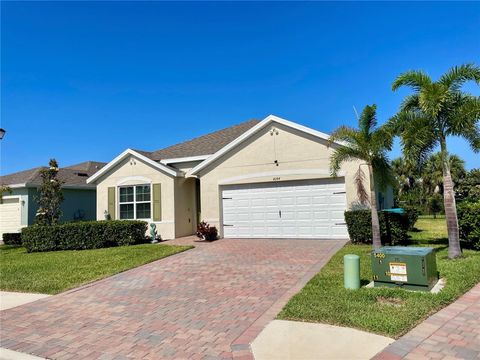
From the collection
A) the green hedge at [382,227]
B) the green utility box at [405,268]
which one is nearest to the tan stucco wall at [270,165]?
the green hedge at [382,227]

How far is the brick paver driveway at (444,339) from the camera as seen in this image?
4.38 meters

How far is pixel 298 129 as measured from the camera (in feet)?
52.0

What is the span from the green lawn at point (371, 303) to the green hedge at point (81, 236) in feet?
33.3

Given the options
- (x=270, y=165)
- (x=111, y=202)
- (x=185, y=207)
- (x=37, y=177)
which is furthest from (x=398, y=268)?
(x=37, y=177)

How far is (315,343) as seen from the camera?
15.9 feet

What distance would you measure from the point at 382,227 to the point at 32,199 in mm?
20004

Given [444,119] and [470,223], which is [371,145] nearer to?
[444,119]

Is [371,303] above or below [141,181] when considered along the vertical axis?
below

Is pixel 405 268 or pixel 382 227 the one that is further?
pixel 382 227

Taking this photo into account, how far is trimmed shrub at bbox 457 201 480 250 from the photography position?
1123 centimetres

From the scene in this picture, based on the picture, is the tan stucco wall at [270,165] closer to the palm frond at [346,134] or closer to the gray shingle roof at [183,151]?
the gray shingle roof at [183,151]

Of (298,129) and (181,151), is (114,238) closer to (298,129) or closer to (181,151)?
(181,151)

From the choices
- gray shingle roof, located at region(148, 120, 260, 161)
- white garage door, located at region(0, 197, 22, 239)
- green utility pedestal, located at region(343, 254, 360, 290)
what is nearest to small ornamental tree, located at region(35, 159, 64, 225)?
gray shingle roof, located at region(148, 120, 260, 161)

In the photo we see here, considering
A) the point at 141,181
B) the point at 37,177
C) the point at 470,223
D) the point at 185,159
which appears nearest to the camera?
the point at 470,223
